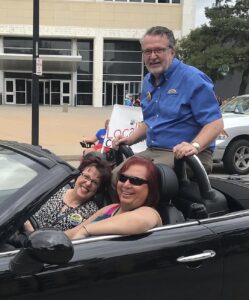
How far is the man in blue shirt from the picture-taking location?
11.3ft

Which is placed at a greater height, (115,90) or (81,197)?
(81,197)

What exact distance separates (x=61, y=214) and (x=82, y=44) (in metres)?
47.6

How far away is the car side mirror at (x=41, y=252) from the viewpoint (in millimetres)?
1979

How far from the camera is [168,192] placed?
2809 mm

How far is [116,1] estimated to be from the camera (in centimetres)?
4872

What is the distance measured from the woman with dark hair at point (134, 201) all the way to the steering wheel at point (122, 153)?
1.18 m

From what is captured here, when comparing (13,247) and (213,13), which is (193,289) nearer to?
(13,247)

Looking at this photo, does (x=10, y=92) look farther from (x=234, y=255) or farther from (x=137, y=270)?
(x=137, y=270)

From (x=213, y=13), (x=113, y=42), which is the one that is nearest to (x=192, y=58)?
(x=213, y=13)

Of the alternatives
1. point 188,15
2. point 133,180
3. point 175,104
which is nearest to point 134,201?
point 133,180

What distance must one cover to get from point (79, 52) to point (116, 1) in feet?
19.1

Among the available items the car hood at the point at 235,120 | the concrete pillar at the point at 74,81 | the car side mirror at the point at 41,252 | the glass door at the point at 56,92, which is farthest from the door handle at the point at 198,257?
the glass door at the point at 56,92

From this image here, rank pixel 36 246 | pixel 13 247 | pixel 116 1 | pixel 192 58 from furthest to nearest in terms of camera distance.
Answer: pixel 116 1, pixel 192 58, pixel 13 247, pixel 36 246

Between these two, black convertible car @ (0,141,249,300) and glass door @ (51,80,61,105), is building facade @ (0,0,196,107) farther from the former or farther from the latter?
black convertible car @ (0,141,249,300)
